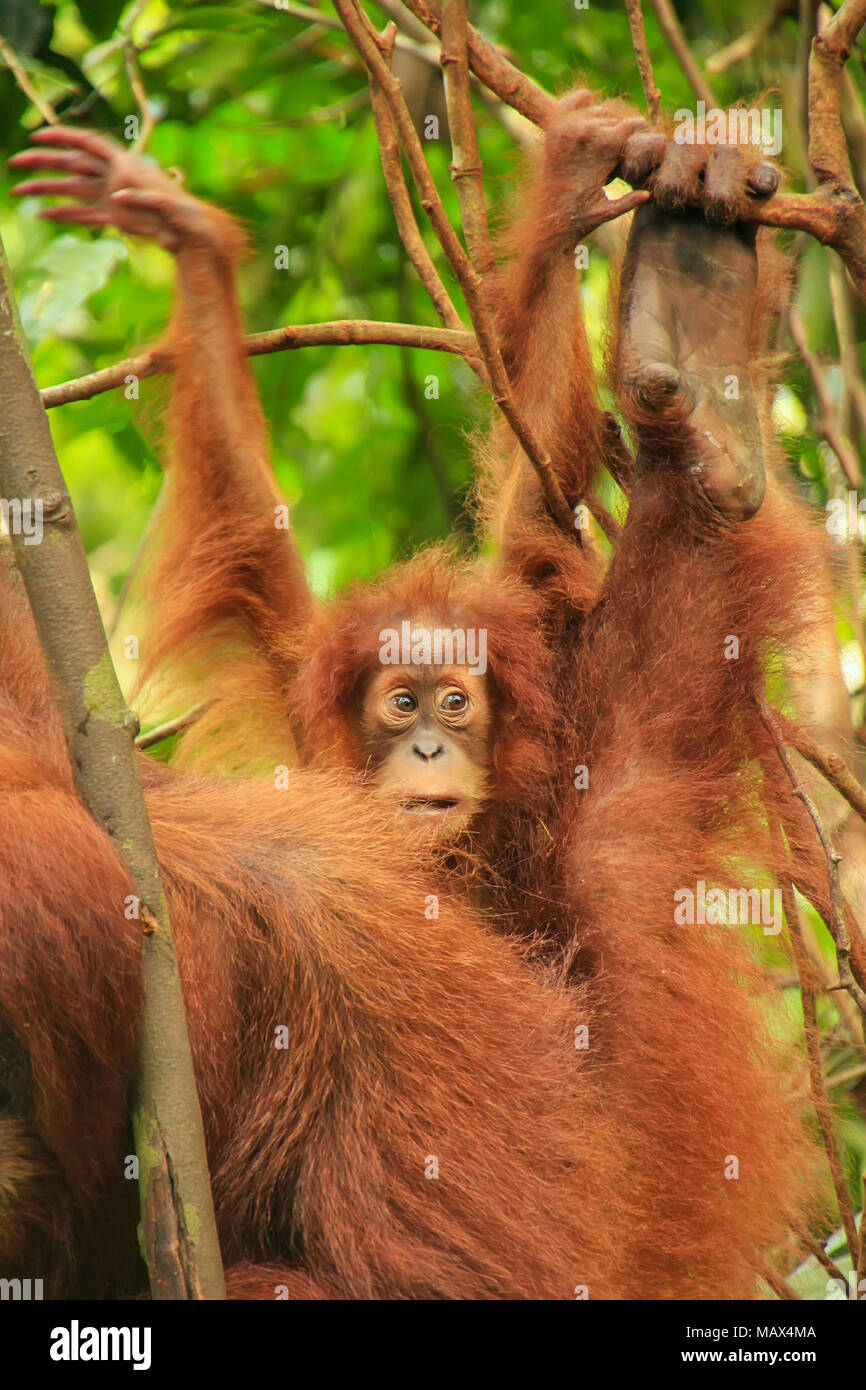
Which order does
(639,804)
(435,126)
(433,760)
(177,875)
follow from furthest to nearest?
(435,126) < (433,760) < (639,804) < (177,875)

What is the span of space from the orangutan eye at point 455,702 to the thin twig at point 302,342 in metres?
0.69

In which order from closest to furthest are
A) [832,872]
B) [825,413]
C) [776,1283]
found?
[832,872] → [776,1283] → [825,413]

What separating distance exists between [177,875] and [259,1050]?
296 millimetres

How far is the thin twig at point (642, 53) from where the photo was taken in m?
3.04

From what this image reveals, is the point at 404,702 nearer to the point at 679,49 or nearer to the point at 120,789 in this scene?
the point at 120,789

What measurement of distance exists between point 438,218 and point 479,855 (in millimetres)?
1145

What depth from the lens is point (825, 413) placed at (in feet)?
12.5

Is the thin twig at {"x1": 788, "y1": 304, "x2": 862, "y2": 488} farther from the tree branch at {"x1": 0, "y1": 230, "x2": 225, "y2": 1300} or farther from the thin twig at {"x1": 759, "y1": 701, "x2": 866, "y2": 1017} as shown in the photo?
the tree branch at {"x1": 0, "y1": 230, "x2": 225, "y2": 1300}

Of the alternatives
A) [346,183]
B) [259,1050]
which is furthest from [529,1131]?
[346,183]

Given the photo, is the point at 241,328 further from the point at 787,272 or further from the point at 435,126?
the point at 435,126

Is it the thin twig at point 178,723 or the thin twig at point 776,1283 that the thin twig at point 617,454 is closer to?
the thin twig at point 178,723

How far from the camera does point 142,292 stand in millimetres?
4996

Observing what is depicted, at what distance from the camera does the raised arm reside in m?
3.32

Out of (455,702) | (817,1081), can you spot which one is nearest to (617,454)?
(455,702)
